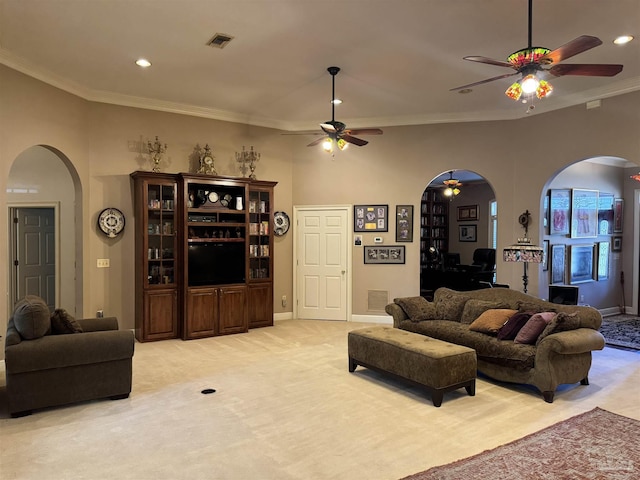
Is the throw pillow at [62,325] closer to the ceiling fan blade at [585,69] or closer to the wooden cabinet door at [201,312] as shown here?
the wooden cabinet door at [201,312]

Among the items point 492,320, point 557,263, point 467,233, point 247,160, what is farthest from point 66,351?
point 467,233

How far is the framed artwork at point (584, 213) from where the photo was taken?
314 inches

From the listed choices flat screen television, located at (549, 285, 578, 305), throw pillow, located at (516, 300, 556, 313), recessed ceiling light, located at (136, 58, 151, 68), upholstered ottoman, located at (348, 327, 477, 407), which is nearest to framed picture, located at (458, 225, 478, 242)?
flat screen television, located at (549, 285, 578, 305)

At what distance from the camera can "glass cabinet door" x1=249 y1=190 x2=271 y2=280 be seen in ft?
23.2

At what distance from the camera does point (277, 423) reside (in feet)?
11.3

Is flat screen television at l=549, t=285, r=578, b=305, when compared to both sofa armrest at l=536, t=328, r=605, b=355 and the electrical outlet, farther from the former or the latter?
the electrical outlet

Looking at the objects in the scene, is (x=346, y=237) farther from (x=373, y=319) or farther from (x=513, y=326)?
(x=513, y=326)

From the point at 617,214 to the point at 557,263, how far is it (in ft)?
7.11

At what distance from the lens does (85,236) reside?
19.5 feet

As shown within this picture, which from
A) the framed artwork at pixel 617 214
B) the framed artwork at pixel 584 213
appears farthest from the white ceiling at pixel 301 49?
the framed artwork at pixel 617 214

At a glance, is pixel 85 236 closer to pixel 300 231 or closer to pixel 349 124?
pixel 300 231

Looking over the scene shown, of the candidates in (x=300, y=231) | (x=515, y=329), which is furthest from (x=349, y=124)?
(x=515, y=329)

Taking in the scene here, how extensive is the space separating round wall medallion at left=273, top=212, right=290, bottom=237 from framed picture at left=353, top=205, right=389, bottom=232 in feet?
3.95

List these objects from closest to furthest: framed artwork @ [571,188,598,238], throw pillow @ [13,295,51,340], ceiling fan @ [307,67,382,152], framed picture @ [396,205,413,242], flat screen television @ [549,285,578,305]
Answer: throw pillow @ [13,295,51,340], ceiling fan @ [307,67,382,152], flat screen television @ [549,285,578,305], framed picture @ [396,205,413,242], framed artwork @ [571,188,598,238]
